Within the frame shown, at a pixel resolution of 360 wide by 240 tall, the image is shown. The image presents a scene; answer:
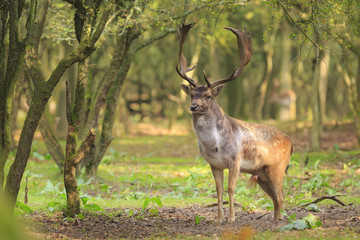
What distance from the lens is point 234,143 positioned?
25.5 feet

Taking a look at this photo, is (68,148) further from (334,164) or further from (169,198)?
(334,164)

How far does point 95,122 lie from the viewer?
13.4 metres

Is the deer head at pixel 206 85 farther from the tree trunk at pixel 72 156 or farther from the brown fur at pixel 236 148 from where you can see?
the tree trunk at pixel 72 156

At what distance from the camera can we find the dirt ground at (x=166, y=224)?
7.00 metres

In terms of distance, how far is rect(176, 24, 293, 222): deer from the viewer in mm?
7660

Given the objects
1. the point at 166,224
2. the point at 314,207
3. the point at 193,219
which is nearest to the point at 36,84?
the point at 166,224

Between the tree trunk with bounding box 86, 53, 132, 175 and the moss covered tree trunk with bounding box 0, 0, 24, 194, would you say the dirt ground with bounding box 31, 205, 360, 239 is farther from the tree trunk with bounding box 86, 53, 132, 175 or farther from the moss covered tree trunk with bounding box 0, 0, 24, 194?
the tree trunk with bounding box 86, 53, 132, 175

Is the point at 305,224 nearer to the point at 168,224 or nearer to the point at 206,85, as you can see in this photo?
the point at 168,224

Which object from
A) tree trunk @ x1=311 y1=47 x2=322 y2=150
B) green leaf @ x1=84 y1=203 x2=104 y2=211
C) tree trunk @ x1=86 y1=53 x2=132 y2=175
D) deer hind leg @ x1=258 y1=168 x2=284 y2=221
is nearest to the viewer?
deer hind leg @ x1=258 y1=168 x2=284 y2=221

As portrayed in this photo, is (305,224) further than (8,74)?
No

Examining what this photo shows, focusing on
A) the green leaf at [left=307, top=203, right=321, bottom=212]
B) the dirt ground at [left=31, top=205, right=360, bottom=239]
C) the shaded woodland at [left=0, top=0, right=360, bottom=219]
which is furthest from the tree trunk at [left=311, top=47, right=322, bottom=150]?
the green leaf at [left=307, top=203, right=321, bottom=212]

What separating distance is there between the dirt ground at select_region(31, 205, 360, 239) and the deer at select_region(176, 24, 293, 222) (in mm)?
453

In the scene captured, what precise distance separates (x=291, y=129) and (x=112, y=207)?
57.9ft

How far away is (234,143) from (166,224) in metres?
1.63
